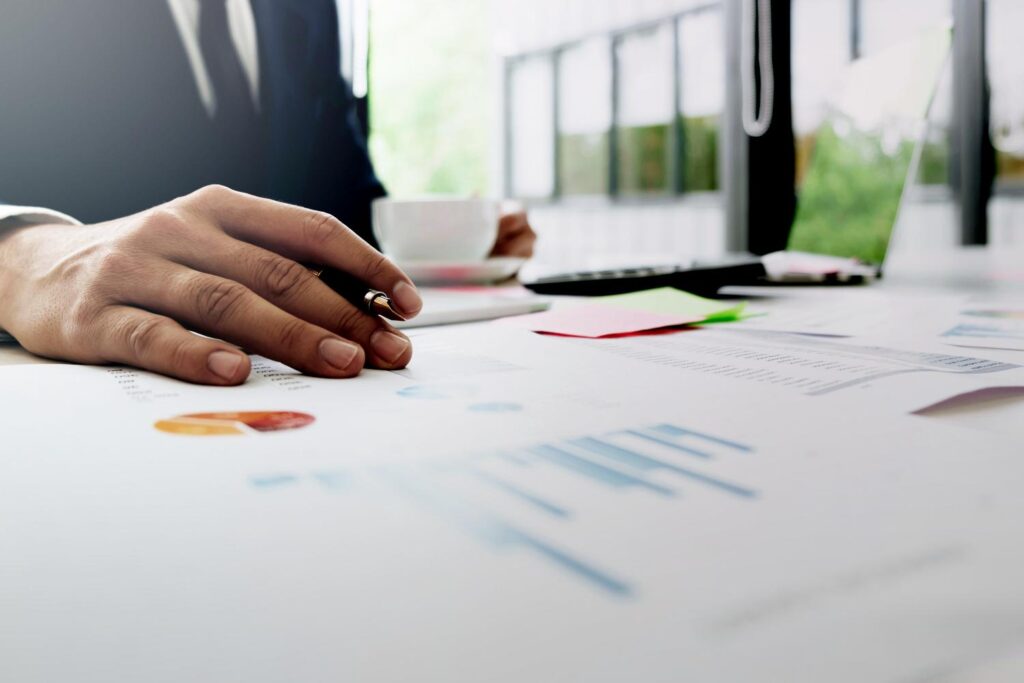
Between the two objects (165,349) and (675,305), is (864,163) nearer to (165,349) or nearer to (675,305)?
(675,305)

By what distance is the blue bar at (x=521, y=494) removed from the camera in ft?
0.78

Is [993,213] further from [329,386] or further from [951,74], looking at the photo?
[329,386]

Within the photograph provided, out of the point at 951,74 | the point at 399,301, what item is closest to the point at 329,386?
the point at 399,301

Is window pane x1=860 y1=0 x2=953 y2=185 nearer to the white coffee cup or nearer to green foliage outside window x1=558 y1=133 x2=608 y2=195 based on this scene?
green foliage outside window x1=558 y1=133 x2=608 y2=195

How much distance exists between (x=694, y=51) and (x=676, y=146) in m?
0.76

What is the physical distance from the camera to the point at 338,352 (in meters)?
0.47

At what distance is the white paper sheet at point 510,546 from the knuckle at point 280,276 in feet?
0.59

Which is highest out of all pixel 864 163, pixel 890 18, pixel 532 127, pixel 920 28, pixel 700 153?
pixel 890 18

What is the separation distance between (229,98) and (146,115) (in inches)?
6.2

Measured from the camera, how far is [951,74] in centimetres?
413

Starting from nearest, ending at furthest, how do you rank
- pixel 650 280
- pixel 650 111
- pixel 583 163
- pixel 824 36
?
pixel 650 280 → pixel 824 36 → pixel 650 111 → pixel 583 163

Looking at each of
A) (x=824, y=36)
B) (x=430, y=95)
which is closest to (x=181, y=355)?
(x=824, y=36)

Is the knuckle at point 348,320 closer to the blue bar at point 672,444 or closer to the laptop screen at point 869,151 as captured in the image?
the blue bar at point 672,444

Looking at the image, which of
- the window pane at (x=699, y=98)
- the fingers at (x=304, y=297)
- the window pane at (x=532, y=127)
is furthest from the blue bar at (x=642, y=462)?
the window pane at (x=532, y=127)
